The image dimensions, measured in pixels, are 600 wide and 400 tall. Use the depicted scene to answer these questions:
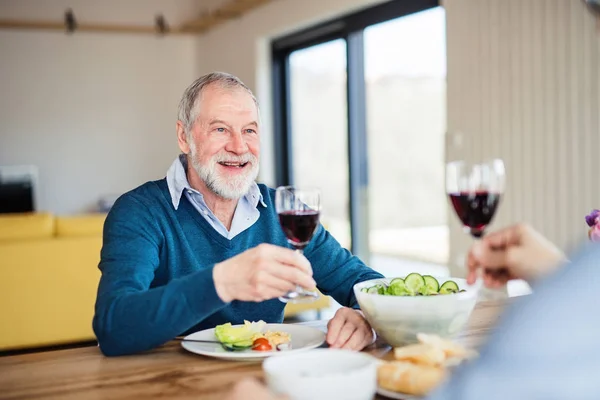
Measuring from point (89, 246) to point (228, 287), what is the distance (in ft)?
8.77

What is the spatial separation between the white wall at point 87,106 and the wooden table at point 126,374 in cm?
666

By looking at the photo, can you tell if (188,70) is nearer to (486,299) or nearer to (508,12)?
(508,12)

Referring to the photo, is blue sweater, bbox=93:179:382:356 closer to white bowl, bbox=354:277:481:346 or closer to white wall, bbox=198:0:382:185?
white bowl, bbox=354:277:481:346

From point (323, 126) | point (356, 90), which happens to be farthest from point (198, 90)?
point (323, 126)

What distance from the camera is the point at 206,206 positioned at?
73.2 inches

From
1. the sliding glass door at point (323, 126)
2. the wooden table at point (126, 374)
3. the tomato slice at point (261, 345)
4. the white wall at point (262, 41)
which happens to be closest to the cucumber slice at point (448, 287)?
the wooden table at point (126, 374)

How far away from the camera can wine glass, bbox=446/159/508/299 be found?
1.22 meters

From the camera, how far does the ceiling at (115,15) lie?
7.45 metres

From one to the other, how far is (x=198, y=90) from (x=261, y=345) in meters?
0.91

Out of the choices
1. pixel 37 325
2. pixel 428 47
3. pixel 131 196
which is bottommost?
pixel 37 325

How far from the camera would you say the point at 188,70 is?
8.27 metres

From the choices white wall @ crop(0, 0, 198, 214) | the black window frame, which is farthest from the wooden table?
white wall @ crop(0, 0, 198, 214)

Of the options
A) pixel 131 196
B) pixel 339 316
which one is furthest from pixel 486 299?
pixel 131 196

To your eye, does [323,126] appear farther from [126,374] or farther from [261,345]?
[126,374]
